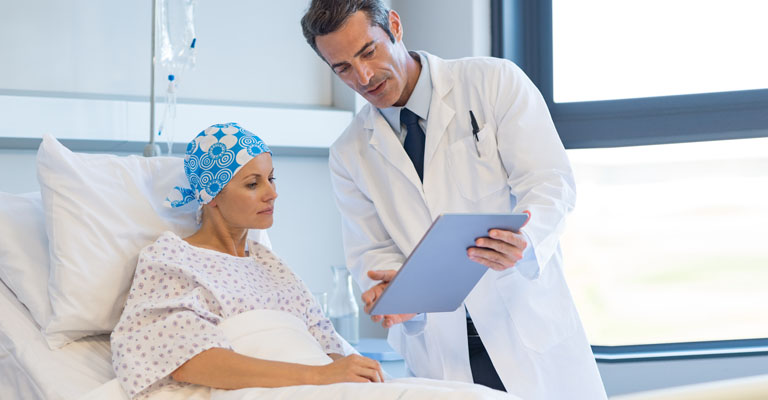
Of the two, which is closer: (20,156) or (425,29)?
(20,156)

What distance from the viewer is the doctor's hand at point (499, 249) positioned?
1.39 meters

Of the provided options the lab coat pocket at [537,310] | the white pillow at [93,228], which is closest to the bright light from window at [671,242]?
the lab coat pocket at [537,310]

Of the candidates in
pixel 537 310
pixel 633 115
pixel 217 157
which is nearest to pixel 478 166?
pixel 537 310

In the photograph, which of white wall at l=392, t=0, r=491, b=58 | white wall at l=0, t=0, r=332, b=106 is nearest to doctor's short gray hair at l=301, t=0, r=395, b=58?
white wall at l=0, t=0, r=332, b=106

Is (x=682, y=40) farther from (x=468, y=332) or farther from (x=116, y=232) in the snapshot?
(x=116, y=232)

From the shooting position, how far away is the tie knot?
1829 millimetres

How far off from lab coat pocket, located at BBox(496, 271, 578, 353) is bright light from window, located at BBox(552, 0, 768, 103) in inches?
46.8

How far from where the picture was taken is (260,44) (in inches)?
108

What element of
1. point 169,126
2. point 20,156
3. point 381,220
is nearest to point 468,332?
point 381,220

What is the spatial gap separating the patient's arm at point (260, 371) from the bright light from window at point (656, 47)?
166 centimetres

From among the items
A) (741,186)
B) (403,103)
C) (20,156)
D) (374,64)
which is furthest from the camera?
(741,186)

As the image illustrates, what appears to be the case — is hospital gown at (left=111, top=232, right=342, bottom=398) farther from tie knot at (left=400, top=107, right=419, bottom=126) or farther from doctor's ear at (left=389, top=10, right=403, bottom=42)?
doctor's ear at (left=389, top=10, right=403, bottom=42)

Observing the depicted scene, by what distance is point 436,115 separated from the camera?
69.6 inches

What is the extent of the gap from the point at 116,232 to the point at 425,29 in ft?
4.97
